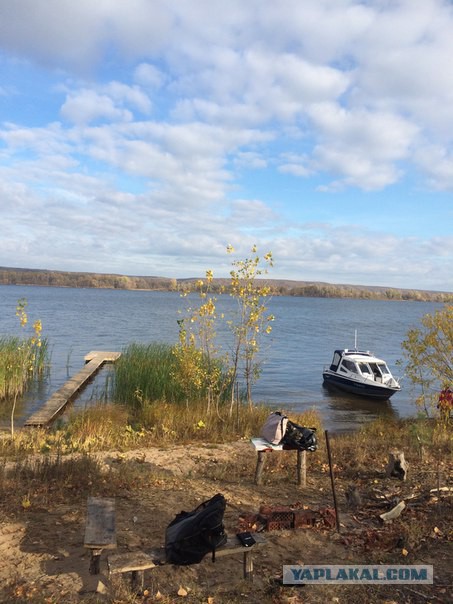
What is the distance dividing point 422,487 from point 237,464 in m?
3.02

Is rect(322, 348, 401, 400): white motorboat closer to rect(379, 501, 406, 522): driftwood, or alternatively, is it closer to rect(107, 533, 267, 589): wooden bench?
rect(379, 501, 406, 522): driftwood

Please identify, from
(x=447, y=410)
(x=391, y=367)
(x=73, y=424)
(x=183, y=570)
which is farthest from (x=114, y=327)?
(x=183, y=570)

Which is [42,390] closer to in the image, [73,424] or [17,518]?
[73,424]

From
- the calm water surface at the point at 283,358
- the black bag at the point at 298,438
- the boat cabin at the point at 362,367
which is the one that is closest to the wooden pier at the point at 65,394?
the calm water surface at the point at 283,358

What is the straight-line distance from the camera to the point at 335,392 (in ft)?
79.2

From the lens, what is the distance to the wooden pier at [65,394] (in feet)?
47.4

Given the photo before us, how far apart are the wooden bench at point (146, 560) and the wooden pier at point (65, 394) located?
10.7 metres

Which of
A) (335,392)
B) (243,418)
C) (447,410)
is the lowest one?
(335,392)

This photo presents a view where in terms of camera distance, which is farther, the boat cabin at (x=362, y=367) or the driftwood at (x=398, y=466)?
the boat cabin at (x=362, y=367)

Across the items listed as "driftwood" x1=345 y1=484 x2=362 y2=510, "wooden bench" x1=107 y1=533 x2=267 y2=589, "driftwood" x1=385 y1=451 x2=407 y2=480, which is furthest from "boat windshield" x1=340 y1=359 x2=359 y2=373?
"wooden bench" x1=107 y1=533 x2=267 y2=589

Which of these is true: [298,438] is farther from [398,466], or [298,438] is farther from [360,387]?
[360,387]

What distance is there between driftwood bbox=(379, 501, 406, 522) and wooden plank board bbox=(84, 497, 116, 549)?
10.8ft

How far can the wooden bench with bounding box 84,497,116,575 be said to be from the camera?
4.37 m

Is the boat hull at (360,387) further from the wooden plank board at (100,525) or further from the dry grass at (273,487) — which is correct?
the wooden plank board at (100,525)
